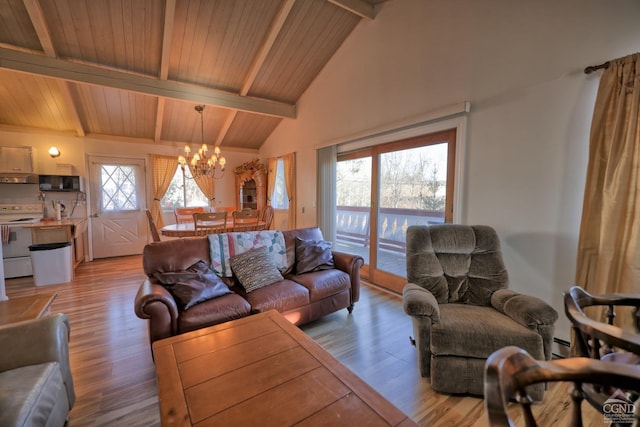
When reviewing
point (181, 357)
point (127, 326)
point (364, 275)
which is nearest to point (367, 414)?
point (181, 357)

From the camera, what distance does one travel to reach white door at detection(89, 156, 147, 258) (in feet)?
17.3

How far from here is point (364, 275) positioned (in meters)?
3.95

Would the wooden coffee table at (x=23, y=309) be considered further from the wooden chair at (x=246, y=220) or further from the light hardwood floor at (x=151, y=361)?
the wooden chair at (x=246, y=220)

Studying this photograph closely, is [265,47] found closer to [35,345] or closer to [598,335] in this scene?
[35,345]

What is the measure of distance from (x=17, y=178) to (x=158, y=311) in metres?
5.05

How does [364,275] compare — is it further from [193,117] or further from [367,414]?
[193,117]

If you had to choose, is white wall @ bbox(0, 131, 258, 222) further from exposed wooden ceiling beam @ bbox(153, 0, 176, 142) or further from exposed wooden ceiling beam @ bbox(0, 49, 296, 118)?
exposed wooden ceiling beam @ bbox(0, 49, 296, 118)

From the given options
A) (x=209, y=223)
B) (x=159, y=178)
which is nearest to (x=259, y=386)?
(x=209, y=223)

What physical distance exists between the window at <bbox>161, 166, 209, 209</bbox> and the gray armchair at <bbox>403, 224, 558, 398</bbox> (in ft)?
18.4

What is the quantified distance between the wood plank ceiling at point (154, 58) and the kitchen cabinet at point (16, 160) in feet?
1.49

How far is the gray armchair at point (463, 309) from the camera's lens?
1586 mm

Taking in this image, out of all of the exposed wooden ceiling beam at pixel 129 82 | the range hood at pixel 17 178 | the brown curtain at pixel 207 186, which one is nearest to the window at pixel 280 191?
the exposed wooden ceiling beam at pixel 129 82

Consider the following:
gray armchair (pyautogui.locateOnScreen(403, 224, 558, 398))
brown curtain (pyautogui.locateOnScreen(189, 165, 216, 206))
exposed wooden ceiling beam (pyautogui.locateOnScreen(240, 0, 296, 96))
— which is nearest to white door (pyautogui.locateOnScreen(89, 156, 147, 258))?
brown curtain (pyautogui.locateOnScreen(189, 165, 216, 206))

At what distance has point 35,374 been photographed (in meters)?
1.19
